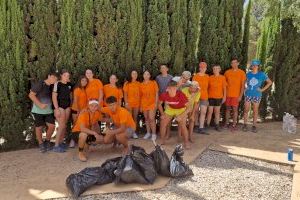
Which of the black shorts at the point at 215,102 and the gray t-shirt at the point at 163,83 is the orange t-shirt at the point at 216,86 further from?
the gray t-shirt at the point at 163,83

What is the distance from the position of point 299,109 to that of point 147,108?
16.9 ft

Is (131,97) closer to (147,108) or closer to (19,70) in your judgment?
(147,108)

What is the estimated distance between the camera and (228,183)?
20.5 feet

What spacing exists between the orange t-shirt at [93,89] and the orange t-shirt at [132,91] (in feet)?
2.05

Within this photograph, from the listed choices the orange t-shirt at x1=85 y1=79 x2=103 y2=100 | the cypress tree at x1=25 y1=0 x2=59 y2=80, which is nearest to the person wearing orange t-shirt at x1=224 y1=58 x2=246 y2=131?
the orange t-shirt at x1=85 y1=79 x2=103 y2=100

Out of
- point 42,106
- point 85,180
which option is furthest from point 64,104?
point 85,180

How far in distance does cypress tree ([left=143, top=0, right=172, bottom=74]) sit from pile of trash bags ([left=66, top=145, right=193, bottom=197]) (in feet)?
10.6

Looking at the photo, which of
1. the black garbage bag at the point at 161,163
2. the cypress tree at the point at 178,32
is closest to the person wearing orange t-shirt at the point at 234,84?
the cypress tree at the point at 178,32

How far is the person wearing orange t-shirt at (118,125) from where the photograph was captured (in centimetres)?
747

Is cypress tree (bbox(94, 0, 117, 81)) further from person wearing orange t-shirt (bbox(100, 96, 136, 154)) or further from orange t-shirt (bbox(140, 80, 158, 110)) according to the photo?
person wearing orange t-shirt (bbox(100, 96, 136, 154))

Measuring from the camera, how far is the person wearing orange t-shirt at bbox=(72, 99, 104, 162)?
734cm

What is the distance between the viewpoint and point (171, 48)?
941cm

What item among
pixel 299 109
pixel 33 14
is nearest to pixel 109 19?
pixel 33 14

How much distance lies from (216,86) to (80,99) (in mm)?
3149
